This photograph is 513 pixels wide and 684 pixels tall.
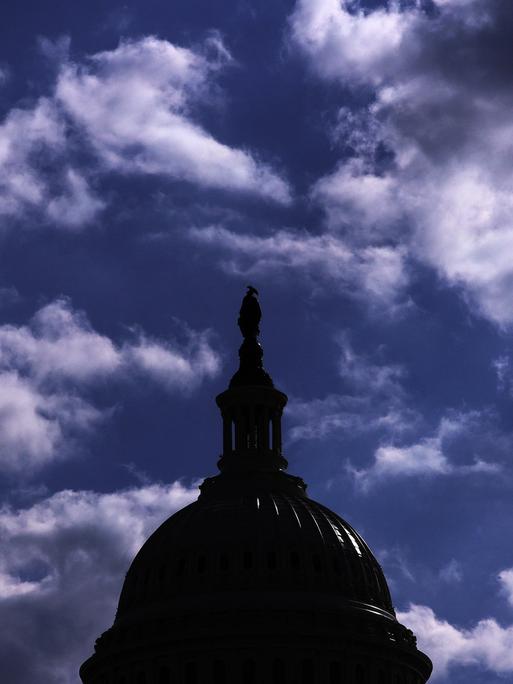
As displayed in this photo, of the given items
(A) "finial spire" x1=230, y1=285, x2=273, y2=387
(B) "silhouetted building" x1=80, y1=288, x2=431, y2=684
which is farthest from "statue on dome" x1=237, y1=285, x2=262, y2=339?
(B) "silhouetted building" x1=80, y1=288, x2=431, y2=684

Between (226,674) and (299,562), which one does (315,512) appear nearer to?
(299,562)

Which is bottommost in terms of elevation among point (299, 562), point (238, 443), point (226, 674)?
point (226, 674)

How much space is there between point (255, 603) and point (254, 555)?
450 cm

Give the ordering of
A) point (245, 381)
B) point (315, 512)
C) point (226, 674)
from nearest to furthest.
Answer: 1. point (226, 674)
2. point (315, 512)
3. point (245, 381)

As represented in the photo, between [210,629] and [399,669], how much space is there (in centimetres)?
1527

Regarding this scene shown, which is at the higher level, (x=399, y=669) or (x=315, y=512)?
(x=315, y=512)

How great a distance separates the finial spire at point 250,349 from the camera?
156125 millimetres

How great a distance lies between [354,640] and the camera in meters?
136

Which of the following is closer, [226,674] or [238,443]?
[226,674]

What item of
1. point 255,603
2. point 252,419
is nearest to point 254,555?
point 255,603

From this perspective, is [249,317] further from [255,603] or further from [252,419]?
[255,603]

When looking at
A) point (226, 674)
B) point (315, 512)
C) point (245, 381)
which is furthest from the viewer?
point (245, 381)

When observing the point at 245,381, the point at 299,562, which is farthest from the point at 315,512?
the point at 245,381

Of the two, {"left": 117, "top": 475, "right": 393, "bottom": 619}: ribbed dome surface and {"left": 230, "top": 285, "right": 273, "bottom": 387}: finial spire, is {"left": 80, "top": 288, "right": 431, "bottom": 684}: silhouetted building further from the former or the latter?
{"left": 230, "top": 285, "right": 273, "bottom": 387}: finial spire
